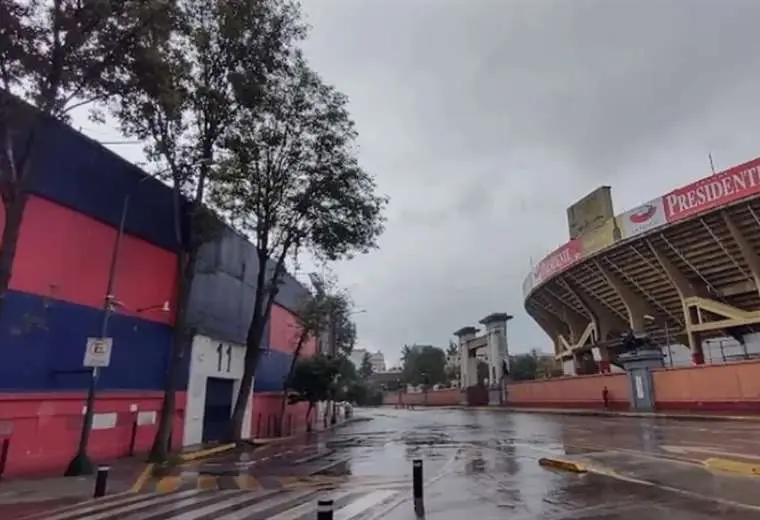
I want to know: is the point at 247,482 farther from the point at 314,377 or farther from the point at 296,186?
the point at 314,377

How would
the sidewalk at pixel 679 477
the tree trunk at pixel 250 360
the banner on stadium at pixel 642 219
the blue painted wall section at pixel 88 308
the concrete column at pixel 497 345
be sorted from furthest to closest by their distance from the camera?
the concrete column at pixel 497 345, the banner on stadium at pixel 642 219, the tree trunk at pixel 250 360, the blue painted wall section at pixel 88 308, the sidewalk at pixel 679 477

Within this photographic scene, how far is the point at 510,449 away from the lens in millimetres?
20875

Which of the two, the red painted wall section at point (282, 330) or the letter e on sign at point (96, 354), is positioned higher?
the red painted wall section at point (282, 330)

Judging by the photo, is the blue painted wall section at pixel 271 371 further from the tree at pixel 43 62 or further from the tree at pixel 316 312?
the tree at pixel 43 62

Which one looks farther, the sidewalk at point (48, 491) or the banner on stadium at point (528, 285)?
the banner on stadium at point (528, 285)

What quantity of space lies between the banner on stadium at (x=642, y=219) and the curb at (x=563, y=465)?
3057 centimetres

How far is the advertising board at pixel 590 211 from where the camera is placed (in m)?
59.0

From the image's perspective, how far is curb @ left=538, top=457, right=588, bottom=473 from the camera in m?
14.1

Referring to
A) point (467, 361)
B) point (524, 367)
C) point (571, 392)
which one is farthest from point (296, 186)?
point (524, 367)

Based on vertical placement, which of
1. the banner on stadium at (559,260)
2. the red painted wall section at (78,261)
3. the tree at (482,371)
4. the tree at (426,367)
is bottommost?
the red painted wall section at (78,261)

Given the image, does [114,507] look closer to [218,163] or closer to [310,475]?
[310,475]

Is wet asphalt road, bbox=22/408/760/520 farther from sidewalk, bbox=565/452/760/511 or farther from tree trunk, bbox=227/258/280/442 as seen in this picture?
tree trunk, bbox=227/258/280/442

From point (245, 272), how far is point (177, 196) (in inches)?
498

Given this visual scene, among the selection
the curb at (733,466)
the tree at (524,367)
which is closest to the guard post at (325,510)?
the curb at (733,466)
